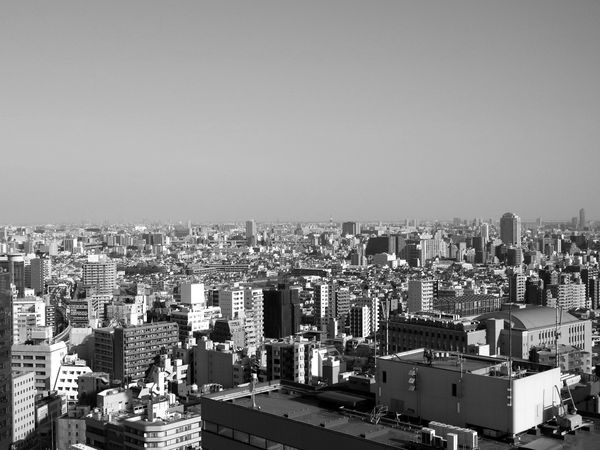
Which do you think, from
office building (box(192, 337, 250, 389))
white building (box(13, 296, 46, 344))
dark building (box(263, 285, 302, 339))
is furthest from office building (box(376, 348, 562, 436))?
white building (box(13, 296, 46, 344))

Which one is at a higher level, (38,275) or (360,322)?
(38,275)

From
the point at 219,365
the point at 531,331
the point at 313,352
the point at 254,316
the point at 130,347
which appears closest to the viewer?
the point at 531,331

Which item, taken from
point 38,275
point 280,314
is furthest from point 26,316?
point 38,275

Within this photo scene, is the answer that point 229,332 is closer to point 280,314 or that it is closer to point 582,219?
point 280,314

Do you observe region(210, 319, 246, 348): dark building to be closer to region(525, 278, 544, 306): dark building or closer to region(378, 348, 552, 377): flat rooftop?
region(525, 278, 544, 306): dark building

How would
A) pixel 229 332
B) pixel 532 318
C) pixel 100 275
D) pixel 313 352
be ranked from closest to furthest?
1. pixel 532 318
2. pixel 313 352
3. pixel 229 332
4. pixel 100 275


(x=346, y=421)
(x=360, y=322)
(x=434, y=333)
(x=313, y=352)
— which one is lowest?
(x=360, y=322)
